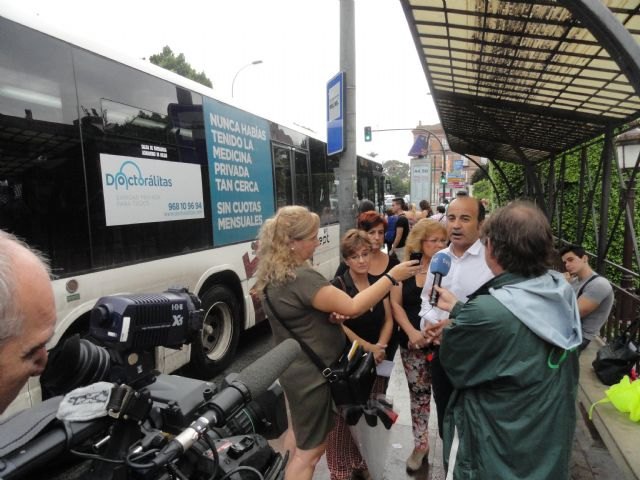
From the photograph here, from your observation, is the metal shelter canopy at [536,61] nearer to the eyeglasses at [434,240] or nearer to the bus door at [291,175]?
the eyeglasses at [434,240]

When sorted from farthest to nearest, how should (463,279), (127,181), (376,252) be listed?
(127,181)
(376,252)
(463,279)

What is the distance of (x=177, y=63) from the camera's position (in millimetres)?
30203

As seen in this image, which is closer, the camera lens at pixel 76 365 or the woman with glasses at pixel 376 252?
the camera lens at pixel 76 365

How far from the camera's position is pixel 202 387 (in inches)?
44.5

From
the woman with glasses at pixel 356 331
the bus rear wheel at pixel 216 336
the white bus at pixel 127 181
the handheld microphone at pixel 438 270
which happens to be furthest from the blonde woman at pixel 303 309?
the bus rear wheel at pixel 216 336

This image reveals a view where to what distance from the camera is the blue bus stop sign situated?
5746mm

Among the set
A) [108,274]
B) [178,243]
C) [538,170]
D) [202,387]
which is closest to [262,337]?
[178,243]

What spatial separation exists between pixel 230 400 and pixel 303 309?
132 cm

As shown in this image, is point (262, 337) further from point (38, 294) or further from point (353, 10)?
point (38, 294)

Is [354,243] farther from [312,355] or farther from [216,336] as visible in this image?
[216,336]

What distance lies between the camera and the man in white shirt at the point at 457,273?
2.60 meters

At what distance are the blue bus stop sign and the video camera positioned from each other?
4.86 m

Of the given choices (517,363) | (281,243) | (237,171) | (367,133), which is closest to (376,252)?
(281,243)

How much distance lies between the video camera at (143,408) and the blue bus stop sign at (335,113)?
4.86m
